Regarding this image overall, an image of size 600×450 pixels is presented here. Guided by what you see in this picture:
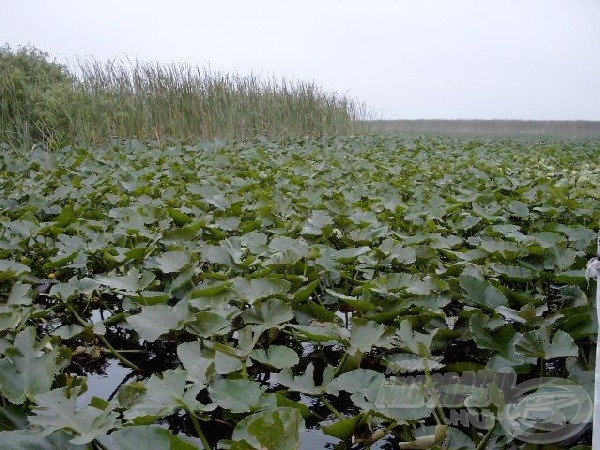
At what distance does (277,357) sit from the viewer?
3.24 feet

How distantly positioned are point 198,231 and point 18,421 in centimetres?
102

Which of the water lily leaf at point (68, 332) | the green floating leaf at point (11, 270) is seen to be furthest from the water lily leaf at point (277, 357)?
the green floating leaf at point (11, 270)

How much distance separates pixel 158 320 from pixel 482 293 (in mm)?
642

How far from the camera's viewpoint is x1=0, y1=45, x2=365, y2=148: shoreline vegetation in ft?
17.7

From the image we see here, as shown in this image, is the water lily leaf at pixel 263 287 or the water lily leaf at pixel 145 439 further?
the water lily leaf at pixel 263 287

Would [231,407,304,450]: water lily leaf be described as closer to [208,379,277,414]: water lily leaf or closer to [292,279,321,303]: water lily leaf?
[208,379,277,414]: water lily leaf

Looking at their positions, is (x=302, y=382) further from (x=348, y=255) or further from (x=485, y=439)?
(x=348, y=255)

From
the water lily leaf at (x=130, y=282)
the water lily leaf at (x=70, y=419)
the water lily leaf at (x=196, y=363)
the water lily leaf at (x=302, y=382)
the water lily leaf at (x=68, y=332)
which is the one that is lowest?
the water lily leaf at (x=302, y=382)

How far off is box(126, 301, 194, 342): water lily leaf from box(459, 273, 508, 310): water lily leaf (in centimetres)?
55

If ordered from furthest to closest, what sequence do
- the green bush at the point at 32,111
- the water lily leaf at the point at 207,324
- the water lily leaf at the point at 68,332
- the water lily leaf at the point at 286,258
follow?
the green bush at the point at 32,111, the water lily leaf at the point at 286,258, the water lily leaf at the point at 68,332, the water lily leaf at the point at 207,324

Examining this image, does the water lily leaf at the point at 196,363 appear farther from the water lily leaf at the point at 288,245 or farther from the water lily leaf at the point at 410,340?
the water lily leaf at the point at 288,245

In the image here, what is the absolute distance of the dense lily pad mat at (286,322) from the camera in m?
0.80

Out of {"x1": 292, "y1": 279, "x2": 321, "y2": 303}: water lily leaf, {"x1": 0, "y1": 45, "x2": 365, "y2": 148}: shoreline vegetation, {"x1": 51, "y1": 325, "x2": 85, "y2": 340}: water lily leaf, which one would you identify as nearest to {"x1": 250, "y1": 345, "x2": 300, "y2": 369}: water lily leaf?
{"x1": 292, "y1": 279, "x2": 321, "y2": 303}: water lily leaf

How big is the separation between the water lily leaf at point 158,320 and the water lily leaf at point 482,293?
0.55 metres
